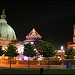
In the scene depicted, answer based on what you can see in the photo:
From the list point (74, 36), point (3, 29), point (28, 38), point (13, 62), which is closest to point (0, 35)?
point (3, 29)

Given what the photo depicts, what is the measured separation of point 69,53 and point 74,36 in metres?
76.1

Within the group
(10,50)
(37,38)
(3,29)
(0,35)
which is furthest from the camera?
(3,29)

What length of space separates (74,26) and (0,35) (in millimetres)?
51130

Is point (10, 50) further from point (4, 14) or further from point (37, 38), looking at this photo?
point (4, 14)

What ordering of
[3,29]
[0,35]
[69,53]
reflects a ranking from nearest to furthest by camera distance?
1. [69,53]
2. [0,35]
3. [3,29]

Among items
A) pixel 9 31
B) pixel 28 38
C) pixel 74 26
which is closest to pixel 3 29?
pixel 9 31

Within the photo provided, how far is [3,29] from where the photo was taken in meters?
195

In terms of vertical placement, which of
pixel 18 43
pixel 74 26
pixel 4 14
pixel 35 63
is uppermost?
pixel 4 14

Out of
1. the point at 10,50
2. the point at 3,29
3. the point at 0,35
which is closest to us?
the point at 10,50

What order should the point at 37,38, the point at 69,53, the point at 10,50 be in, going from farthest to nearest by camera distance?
the point at 37,38, the point at 69,53, the point at 10,50

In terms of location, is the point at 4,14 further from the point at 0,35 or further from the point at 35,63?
the point at 35,63

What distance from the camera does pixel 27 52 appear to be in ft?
266

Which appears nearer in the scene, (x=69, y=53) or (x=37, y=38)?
(x=69, y=53)

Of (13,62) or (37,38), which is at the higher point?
(37,38)
